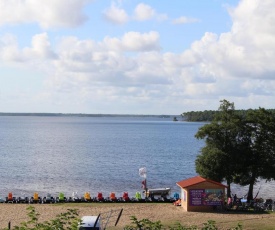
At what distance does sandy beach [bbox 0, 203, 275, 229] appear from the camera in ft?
98.9

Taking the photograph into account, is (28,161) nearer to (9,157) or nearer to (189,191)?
(9,157)

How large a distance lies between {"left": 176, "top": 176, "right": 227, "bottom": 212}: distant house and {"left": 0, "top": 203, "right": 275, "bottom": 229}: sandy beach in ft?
2.98

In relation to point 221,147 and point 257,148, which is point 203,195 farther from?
point 257,148

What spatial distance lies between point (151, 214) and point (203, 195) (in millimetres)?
3963

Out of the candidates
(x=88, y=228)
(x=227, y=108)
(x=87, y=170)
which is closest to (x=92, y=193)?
(x=227, y=108)

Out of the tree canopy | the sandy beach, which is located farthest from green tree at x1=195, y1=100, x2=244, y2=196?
the sandy beach

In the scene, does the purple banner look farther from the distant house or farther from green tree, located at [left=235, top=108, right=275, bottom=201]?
green tree, located at [left=235, top=108, right=275, bottom=201]

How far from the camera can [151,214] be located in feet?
110

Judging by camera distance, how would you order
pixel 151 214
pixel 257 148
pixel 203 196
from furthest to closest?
1. pixel 257 148
2. pixel 203 196
3. pixel 151 214

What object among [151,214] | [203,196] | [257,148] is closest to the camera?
[151,214]

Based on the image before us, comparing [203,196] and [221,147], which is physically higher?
[221,147]

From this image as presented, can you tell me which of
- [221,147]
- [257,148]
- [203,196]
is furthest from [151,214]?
[257,148]

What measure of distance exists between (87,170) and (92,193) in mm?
22129

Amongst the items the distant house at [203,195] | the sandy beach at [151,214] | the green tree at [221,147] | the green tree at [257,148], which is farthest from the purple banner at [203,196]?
the green tree at [257,148]
